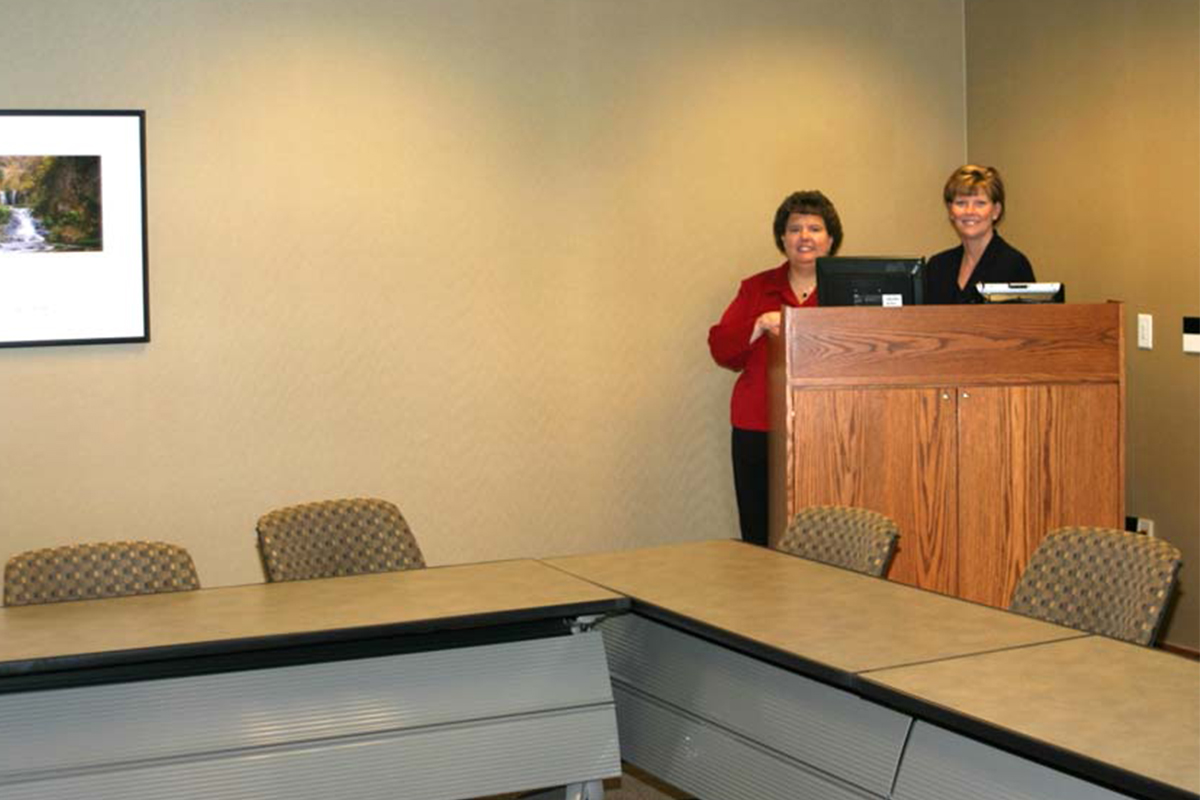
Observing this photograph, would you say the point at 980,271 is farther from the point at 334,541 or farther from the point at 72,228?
Answer: the point at 72,228

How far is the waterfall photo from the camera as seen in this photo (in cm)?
570

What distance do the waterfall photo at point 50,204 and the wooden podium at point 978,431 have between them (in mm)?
2728

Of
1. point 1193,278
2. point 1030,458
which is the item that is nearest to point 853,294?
point 1030,458

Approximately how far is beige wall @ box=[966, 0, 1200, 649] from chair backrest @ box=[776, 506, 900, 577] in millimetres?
2283

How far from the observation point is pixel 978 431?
5238 mm

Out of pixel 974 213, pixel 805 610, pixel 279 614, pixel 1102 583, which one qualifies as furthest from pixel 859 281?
pixel 279 614

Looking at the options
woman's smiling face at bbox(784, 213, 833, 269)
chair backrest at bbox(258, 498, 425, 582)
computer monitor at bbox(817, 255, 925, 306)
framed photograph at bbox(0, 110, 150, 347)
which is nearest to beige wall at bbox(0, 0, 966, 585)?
framed photograph at bbox(0, 110, 150, 347)

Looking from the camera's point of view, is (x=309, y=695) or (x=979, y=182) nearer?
(x=309, y=695)

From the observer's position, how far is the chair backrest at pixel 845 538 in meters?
4.02

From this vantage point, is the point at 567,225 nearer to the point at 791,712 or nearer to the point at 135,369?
the point at 135,369

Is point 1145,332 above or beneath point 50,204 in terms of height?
beneath

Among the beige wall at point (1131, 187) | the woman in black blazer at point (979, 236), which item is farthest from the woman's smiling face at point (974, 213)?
the beige wall at point (1131, 187)

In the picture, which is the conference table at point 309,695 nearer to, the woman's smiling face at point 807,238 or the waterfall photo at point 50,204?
the waterfall photo at point 50,204

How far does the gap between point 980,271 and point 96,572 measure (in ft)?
11.4
